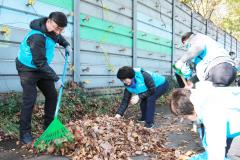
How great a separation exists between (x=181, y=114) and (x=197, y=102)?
9.0 inches

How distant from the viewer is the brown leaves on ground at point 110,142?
4.83m

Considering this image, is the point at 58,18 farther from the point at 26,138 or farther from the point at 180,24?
the point at 180,24

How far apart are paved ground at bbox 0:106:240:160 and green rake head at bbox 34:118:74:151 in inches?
6.1

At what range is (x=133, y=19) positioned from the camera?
1089 cm

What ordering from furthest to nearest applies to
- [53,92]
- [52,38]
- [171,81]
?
[171,81], [53,92], [52,38]

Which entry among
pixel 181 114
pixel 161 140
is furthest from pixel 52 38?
pixel 181 114

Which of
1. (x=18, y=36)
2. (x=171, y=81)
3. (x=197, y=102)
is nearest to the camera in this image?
(x=197, y=102)

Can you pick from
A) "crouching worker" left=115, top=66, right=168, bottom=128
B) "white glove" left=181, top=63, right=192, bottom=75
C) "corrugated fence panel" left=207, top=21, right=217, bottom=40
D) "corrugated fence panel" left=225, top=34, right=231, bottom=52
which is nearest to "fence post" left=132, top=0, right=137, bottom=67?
"white glove" left=181, top=63, right=192, bottom=75

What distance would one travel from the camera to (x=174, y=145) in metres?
5.88

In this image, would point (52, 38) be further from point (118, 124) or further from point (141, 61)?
point (141, 61)

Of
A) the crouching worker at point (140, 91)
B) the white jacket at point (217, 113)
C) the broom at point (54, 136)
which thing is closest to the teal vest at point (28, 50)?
the broom at point (54, 136)

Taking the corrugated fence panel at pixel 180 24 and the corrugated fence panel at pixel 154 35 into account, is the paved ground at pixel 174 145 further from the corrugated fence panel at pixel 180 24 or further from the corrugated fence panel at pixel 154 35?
the corrugated fence panel at pixel 180 24

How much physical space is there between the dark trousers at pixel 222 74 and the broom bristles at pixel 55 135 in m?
2.25

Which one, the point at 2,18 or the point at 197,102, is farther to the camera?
the point at 2,18
